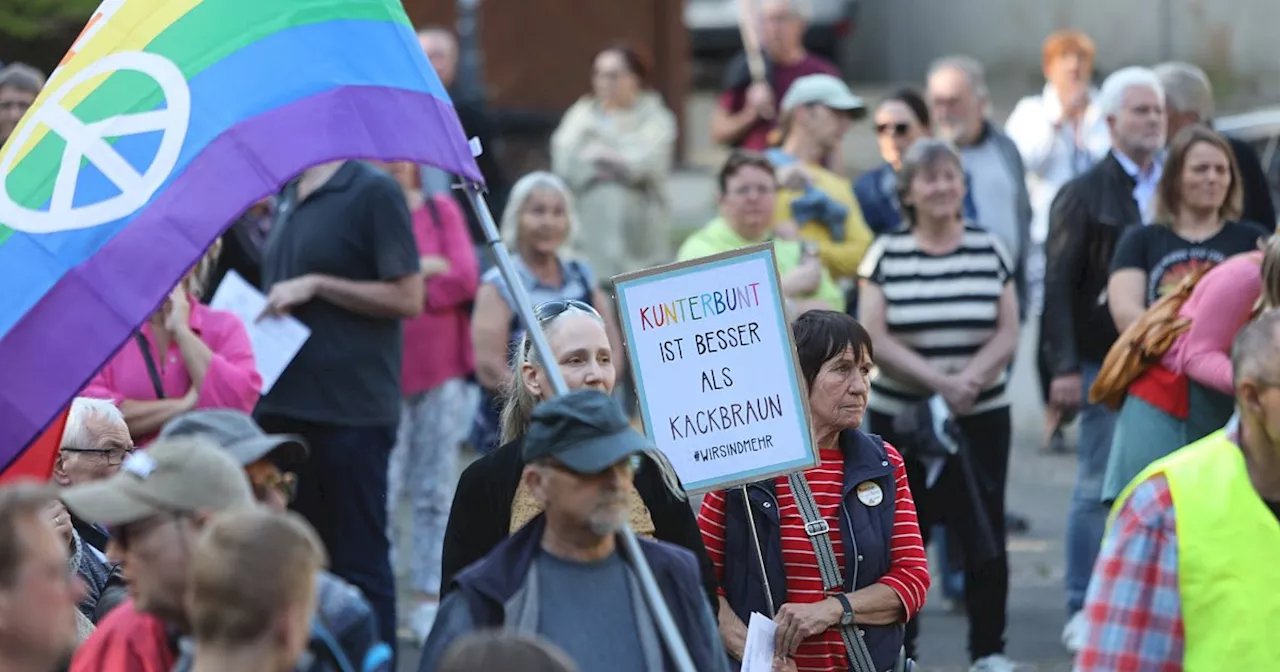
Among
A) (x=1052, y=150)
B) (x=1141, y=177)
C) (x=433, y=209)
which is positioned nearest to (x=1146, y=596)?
(x=1141, y=177)

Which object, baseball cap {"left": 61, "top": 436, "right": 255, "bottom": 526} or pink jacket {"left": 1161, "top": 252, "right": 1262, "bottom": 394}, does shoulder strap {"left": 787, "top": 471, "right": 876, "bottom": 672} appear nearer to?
pink jacket {"left": 1161, "top": 252, "right": 1262, "bottom": 394}

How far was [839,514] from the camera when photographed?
627 cm

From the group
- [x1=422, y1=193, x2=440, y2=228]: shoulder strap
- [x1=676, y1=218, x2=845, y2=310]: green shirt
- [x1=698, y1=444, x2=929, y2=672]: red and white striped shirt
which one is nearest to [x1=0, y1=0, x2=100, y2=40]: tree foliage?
[x1=422, y1=193, x2=440, y2=228]: shoulder strap

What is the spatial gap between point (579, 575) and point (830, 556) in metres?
1.46

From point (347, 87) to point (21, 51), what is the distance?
11479 millimetres

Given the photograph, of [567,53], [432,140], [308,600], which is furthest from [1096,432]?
[567,53]

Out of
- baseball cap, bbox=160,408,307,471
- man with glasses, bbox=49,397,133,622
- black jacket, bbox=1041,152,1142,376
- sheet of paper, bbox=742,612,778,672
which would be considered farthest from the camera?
black jacket, bbox=1041,152,1142,376

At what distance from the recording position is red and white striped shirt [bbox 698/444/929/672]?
6.26 metres

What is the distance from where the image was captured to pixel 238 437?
4.84 m

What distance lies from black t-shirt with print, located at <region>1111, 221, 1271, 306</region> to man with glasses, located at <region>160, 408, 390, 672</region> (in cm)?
468

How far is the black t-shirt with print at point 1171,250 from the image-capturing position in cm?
870

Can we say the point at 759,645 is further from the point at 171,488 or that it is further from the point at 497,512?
the point at 171,488

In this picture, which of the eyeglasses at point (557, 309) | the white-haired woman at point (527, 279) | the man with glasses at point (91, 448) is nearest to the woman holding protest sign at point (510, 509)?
the eyeglasses at point (557, 309)

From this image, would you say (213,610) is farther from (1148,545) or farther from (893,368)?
(893,368)
